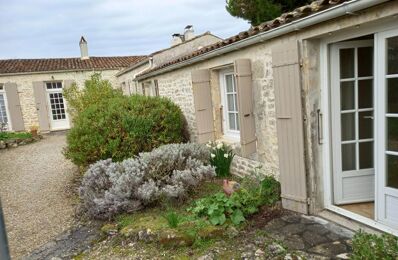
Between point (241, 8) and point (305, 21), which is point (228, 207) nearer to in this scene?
point (305, 21)

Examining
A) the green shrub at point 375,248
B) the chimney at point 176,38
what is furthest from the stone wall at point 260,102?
the chimney at point 176,38

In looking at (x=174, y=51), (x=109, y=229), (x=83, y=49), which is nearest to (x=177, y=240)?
(x=109, y=229)

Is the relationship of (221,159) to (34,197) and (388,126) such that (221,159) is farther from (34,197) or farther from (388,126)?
(34,197)

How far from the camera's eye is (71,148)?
702 centimetres

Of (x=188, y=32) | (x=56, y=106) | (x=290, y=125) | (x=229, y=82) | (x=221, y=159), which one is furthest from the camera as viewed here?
(x=56, y=106)

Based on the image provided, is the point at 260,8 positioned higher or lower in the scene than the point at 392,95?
higher

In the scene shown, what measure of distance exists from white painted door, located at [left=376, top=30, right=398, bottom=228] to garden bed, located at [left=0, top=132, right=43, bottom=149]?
14.6 metres

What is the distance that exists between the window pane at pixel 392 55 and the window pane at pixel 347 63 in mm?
728

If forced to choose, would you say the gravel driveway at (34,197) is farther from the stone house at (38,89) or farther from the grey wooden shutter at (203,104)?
the stone house at (38,89)

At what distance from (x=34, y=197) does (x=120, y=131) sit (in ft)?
7.67

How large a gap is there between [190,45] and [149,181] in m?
8.96

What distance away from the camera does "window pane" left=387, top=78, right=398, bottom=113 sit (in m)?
2.96

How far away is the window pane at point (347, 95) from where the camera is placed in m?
3.73

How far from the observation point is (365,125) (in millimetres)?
3797
